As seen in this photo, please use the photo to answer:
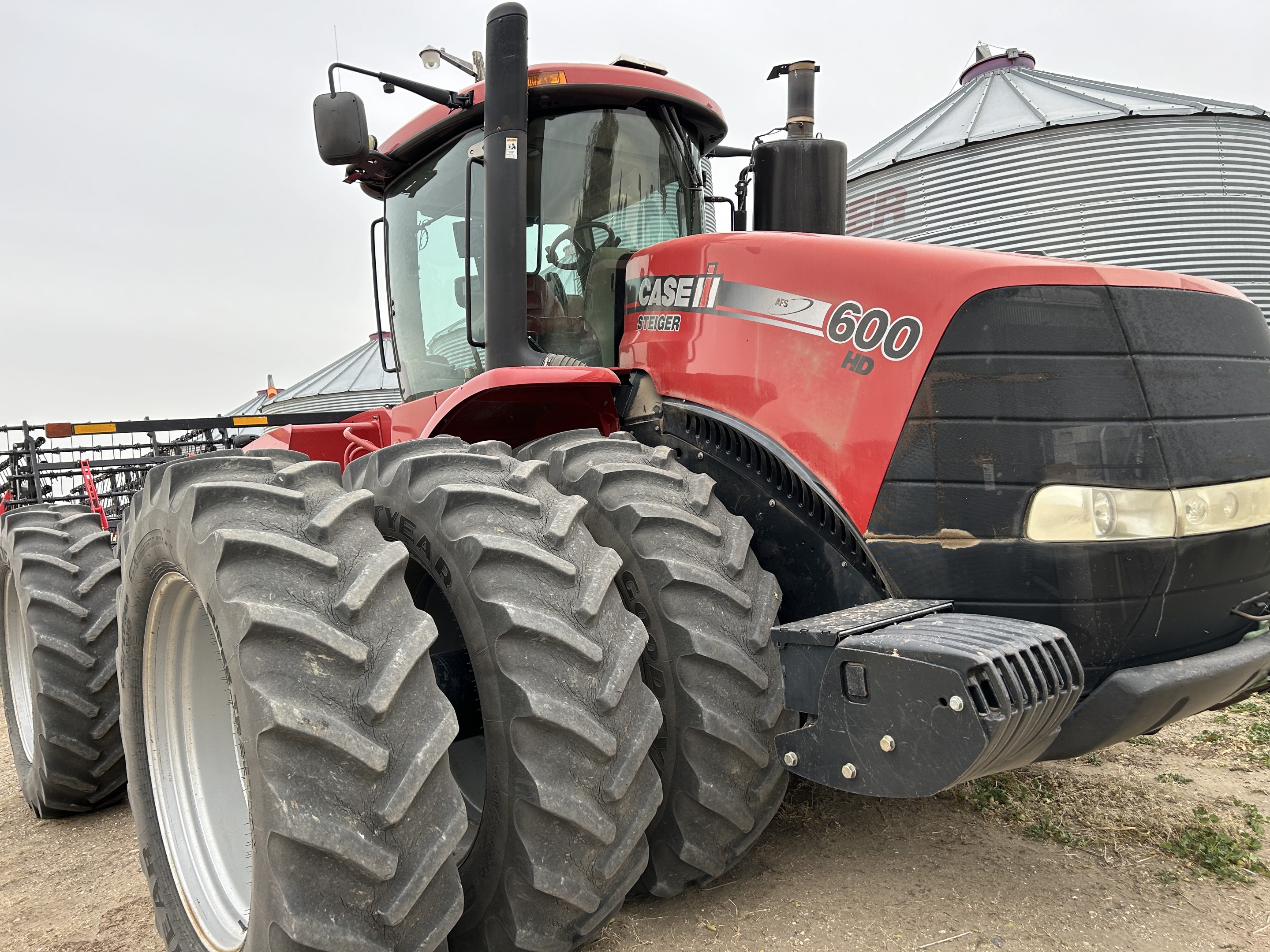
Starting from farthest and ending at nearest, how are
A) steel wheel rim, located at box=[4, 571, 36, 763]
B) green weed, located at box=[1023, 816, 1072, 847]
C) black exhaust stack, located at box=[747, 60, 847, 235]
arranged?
steel wheel rim, located at box=[4, 571, 36, 763], black exhaust stack, located at box=[747, 60, 847, 235], green weed, located at box=[1023, 816, 1072, 847]

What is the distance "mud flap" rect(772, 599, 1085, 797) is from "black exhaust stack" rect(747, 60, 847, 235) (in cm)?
180

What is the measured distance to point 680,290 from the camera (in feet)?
8.98

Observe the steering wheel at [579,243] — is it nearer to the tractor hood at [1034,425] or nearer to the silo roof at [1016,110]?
the tractor hood at [1034,425]

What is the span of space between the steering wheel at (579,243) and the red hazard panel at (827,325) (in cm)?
40

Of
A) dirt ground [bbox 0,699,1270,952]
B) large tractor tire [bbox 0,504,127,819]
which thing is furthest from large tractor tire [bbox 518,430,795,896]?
large tractor tire [bbox 0,504,127,819]

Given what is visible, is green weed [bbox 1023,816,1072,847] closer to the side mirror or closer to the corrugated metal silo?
→ the side mirror

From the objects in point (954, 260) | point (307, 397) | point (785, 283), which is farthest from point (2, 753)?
point (307, 397)

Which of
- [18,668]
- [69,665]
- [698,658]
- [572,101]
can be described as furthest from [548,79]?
[18,668]

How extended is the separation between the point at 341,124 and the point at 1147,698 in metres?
2.68

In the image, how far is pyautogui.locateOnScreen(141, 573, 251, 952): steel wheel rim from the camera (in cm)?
229

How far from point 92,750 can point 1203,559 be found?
366 centimetres

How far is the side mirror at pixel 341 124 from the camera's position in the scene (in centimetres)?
283

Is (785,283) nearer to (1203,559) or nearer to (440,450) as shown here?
(440,450)

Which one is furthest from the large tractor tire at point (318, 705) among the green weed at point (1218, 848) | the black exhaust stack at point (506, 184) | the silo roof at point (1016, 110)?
the silo roof at point (1016, 110)
